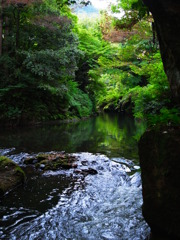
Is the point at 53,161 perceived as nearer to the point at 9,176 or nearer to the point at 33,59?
the point at 9,176

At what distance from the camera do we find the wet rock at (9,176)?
15.6 feet

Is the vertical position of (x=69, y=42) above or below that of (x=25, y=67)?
above

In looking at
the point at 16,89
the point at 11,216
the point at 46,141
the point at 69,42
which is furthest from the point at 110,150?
the point at 69,42

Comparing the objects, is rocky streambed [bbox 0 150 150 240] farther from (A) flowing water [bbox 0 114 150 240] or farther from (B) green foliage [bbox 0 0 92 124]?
(B) green foliage [bbox 0 0 92 124]

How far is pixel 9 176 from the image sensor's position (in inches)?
199

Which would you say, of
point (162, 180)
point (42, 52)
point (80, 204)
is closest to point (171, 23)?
point (162, 180)

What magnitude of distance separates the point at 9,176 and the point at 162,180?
3613 mm

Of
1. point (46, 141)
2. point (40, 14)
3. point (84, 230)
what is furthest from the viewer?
point (40, 14)

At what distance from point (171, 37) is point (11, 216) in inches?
142

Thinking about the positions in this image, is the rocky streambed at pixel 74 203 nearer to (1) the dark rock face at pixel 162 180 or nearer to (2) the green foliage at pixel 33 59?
(1) the dark rock face at pixel 162 180

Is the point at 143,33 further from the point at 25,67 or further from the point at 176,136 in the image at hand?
the point at 176,136

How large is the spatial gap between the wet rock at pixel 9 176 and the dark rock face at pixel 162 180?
3085mm

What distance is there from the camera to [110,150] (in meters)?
8.68

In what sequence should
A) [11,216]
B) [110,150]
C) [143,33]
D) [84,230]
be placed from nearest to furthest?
1. [84,230]
2. [11,216]
3. [110,150]
4. [143,33]
